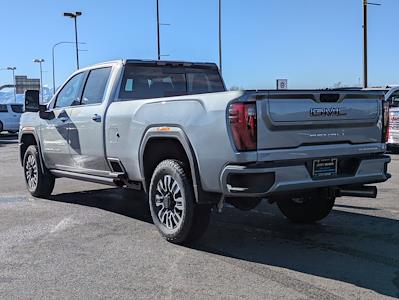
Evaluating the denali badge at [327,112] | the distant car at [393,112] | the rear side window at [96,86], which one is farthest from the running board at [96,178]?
the distant car at [393,112]

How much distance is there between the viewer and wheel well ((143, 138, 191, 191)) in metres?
5.97

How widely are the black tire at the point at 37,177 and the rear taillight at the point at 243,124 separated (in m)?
4.75

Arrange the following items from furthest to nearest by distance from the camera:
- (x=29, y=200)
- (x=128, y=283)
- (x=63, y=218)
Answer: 1. (x=29, y=200)
2. (x=63, y=218)
3. (x=128, y=283)

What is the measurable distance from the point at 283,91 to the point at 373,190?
65.5 inches

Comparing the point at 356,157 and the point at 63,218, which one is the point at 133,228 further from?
the point at 356,157

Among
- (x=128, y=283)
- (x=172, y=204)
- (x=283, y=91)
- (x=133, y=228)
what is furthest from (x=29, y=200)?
(x=283, y=91)

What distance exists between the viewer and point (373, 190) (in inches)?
240

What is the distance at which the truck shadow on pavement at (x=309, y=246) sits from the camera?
16.2 ft

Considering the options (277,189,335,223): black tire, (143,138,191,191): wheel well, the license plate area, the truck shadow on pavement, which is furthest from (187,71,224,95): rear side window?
the license plate area

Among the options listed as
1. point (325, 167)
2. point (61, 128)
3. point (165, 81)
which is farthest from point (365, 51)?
point (325, 167)

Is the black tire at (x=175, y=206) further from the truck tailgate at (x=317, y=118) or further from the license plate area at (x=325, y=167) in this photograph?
the license plate area at (x=325, y=167)

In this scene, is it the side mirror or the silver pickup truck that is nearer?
the silver pickup truck

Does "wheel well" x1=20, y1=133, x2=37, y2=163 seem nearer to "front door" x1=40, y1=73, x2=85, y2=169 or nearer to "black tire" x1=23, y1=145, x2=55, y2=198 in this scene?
"black tire" x1=23, y1=145, x2=55, y2=198

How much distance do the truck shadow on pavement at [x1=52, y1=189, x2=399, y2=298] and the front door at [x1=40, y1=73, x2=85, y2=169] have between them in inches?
40.3
